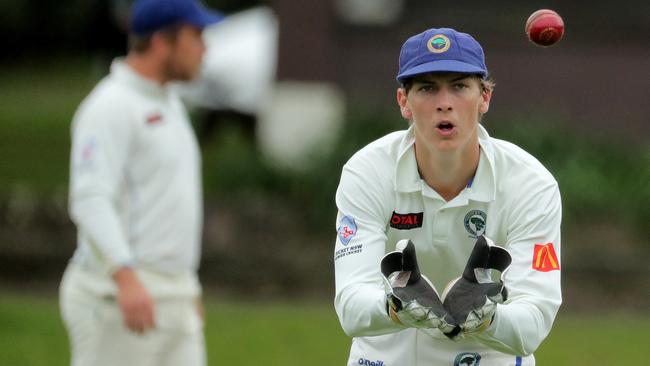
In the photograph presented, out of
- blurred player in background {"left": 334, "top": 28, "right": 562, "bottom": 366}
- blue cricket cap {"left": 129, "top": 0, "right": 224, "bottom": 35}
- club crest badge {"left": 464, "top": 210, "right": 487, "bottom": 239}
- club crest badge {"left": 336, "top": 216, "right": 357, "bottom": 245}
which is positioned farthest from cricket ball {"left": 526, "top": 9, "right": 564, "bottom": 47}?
blue cricket cap {"left": 129, "top": 0, "right": 224, "bottom": 35}

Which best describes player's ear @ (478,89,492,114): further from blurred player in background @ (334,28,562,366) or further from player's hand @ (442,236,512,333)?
player's hand @ (442,236,512,333)

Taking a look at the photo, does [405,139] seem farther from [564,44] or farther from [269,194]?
[564,44]

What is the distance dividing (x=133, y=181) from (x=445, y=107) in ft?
7.51

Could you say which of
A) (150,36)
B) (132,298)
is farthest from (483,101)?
(150,36)

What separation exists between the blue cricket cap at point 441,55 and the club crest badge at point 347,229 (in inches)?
20.7

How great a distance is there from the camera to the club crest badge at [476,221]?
506cm

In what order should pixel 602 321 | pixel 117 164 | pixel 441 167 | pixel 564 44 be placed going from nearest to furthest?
pixel 441 167
pixel 117 164
pixel 602 321
pixel 564 44

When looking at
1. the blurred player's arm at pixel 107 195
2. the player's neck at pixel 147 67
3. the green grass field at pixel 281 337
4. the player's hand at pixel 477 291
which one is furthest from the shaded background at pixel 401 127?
the player's hand at pixel 477 291

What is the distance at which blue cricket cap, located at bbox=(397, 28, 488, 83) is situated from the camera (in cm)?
481

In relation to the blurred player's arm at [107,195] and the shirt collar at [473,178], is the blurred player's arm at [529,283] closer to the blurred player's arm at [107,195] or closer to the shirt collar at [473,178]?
the shirt collar at [473,178]

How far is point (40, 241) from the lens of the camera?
1348 centimetres

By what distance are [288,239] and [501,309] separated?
8.79 meters

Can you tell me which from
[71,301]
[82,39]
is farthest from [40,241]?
[82,39]

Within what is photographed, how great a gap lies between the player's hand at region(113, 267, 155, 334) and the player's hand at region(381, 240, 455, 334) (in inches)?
82.9
